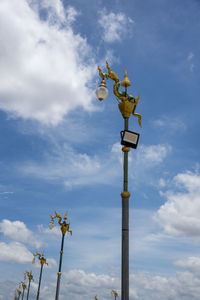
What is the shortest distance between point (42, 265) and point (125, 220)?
3237 cm

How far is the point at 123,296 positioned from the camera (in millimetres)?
7148

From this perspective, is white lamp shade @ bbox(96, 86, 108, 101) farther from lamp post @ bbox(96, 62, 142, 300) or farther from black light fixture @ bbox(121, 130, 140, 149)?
black light fixture @ bbox(121, 130, 140, 149)

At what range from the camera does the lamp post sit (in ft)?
24.1

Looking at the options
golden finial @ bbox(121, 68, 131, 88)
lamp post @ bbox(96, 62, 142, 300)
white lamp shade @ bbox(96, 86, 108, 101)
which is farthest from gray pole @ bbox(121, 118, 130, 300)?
golden finial @ bbox(121, 68, 131, 88)

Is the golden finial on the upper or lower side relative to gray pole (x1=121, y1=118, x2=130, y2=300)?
upper

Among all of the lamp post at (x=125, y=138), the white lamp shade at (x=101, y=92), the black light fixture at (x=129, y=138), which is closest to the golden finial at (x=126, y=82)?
the lamp post at (x=125, y=138)

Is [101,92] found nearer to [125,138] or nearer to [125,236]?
[125,138]

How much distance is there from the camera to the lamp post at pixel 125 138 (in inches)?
290

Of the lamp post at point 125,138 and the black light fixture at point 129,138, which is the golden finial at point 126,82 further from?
the black light fixture at point 129,138

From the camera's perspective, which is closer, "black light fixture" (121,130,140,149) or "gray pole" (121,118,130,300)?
"gray pole" (121,118,130,300)

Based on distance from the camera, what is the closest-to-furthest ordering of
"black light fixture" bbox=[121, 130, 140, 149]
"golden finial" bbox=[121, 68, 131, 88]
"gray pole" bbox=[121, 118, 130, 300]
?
"gray pole" bbox=[121, 118, 130, 300] → "black light fixture" bbox=[121, 130, 140, 149] → "golden finial" bbox=[121, 68, 131, 88]

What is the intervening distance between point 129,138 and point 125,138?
0.11m

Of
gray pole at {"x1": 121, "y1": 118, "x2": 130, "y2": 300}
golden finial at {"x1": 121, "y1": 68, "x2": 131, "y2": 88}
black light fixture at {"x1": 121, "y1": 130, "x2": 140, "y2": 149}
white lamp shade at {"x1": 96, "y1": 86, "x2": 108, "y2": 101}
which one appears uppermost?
golden finial at {"x1": 121, "y1": 68, "x2": 131, "y2": 88}

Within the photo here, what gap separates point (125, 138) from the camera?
Result: 27.7ft
